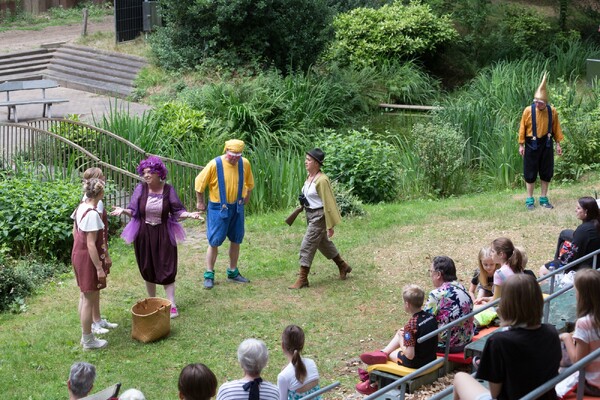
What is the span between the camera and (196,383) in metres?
5.79

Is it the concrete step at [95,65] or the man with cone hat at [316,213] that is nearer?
the man with cone hat at [316,213]

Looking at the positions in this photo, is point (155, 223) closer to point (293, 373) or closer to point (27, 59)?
point (293, 373)

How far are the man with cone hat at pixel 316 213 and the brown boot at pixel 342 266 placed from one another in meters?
0.02

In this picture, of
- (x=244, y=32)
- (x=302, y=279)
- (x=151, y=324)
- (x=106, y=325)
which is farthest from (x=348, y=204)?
(x=244, y=32)

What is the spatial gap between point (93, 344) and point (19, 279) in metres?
2.65

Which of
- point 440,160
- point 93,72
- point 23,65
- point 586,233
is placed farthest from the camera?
point 23,65

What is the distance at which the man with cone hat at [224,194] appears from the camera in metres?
11.1

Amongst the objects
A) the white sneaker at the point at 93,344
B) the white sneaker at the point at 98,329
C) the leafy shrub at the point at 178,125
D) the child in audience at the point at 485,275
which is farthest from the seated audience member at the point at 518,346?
the leafy shrub at the point at 178,125

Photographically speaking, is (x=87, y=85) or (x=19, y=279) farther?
(x=87, y=85)

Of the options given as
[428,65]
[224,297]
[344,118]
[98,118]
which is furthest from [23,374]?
[428,65]

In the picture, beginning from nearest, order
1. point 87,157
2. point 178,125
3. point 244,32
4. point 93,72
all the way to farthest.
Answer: point 87,157, point 178,125, point 244,32, point 93,72

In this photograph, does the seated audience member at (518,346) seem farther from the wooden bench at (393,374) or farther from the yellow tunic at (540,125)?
the yellow tunic at (540,125)

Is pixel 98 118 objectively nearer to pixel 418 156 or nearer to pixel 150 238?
pixel 418 156

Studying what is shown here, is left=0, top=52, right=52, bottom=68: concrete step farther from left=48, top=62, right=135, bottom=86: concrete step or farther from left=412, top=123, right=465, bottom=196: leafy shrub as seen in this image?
left=412, top=123, right=465, bottom=196: leafy shrub
